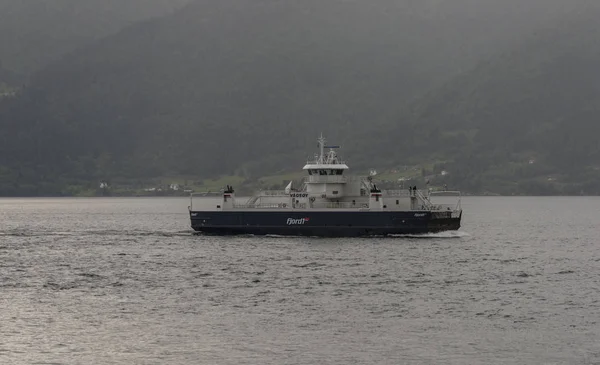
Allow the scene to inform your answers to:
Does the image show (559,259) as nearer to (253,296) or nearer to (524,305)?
(524,305)

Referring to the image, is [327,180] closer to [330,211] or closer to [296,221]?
[330,211]

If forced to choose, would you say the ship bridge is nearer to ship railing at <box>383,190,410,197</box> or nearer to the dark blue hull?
the dark blue hull

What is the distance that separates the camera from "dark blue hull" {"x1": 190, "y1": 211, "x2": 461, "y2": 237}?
112 metres

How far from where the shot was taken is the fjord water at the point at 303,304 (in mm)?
51500

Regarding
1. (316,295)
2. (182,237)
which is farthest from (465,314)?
(182,237)

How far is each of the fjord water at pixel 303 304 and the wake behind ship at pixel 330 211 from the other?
2488 mm

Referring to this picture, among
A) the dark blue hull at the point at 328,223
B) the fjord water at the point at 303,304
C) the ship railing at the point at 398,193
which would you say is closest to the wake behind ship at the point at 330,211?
the dark blue hull at the point at 328,223

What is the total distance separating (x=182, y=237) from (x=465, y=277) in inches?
2271

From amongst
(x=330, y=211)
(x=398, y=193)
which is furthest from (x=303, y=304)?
(x=398, y=193)

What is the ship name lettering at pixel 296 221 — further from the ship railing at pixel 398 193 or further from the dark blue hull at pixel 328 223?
the ship railing at pixel 398 193

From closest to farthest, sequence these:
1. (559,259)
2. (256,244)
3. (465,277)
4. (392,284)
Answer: (392,284) → (465,277) → (559,259) → (256,244)

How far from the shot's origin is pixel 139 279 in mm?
82000

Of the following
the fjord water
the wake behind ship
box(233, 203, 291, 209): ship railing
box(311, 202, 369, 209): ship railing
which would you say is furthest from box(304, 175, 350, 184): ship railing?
the fjord water

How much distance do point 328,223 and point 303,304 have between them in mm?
46737
